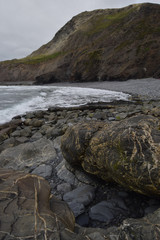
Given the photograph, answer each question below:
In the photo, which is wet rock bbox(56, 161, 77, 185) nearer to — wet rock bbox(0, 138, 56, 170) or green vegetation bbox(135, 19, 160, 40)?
wet rock bbox(0, 138, 56, 170)

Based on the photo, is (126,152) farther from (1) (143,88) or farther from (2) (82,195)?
(1) (143,88)

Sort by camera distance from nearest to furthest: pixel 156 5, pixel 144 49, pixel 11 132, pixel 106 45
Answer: pixel 11 132, pixel 144 49, pixel 156 5, pixel 106 45

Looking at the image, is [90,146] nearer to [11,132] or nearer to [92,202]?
[92,202]

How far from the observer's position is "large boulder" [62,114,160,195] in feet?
6.70

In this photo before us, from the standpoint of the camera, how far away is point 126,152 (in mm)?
2219

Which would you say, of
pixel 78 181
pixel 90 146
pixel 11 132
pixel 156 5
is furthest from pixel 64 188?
pixel 156 5

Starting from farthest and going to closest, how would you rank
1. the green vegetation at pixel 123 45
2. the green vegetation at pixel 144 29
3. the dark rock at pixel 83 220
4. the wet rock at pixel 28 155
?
the green vegetation at pixel 123 45 < the green vegetation at pixel 144 29 < the wet rock at pixel 28 155 < the dark rock at pixel 83 220

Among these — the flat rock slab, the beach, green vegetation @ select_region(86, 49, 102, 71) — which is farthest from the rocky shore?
green vegetation @ select_region(86, 49, 102, 71)

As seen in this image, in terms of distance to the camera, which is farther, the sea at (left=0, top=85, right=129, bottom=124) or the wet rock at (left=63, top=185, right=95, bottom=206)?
the sea at (left=0, top=85, right=129, bottom=124)

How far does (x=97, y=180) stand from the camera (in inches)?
116

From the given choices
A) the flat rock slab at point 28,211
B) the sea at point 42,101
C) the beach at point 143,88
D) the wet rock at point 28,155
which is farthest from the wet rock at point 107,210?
the beach at point 143,88

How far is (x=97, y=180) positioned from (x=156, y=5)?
121 feet

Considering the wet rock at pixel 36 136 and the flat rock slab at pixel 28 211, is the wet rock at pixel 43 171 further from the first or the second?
the wet rock at pixel 36 136

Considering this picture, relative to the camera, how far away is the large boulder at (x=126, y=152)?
6.70ft
